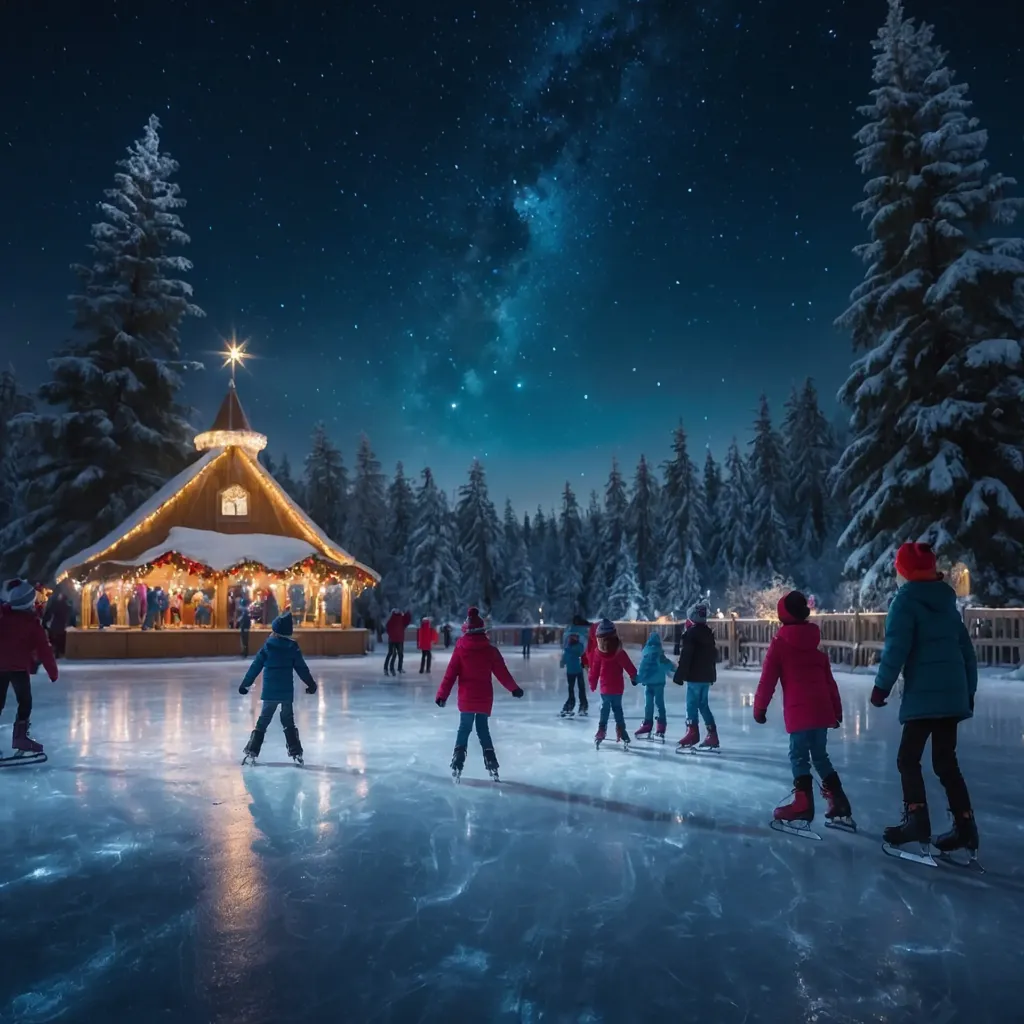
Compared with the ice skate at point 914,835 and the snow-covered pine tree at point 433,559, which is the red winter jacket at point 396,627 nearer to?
the ice skate at point 914,835

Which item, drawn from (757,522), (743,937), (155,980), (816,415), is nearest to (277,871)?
(155,980)

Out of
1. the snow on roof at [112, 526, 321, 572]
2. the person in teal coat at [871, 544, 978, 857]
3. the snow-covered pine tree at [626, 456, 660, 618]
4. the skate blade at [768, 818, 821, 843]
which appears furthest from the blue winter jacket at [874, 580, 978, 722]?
the snow-covered pine tree at [626, 456, 660, 618]

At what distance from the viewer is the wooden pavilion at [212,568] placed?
27094 millimetres

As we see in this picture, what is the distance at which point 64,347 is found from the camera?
108 ft

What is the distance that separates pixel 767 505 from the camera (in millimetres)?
53062

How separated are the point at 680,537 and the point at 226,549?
35.7m

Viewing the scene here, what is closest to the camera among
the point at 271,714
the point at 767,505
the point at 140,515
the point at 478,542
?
the point at 271,714

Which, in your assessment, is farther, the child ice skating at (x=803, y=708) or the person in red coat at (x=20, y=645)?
the person in red coat at (x=20, y=645)

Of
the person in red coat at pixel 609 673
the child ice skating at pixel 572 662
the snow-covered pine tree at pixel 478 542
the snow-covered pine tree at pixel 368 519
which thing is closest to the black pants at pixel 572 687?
the child ice skating at pixel 572 662

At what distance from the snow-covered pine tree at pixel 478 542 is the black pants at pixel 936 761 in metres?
52.8

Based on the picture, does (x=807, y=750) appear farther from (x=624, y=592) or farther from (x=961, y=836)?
(x=624, y=592)

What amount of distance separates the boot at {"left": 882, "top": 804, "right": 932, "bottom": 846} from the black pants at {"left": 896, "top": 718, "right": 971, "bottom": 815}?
0.05 m

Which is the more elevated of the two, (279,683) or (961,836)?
(279,683)

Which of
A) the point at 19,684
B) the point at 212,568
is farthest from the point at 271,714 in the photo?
the point at 212,568
